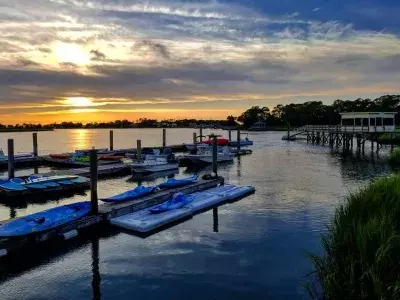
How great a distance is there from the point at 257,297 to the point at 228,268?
238 cm

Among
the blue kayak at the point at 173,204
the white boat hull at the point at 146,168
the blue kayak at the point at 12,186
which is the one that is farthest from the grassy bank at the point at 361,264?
the white boat hull at the point at 146,168

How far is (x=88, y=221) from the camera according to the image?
1939 cm

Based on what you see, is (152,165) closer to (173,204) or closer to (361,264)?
(173,204)

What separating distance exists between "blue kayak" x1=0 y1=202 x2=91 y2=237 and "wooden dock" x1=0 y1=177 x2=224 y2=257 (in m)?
0.24

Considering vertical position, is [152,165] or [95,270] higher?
[152,165]

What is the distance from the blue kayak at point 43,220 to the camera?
16.3 metres

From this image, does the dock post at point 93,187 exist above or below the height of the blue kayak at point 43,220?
above

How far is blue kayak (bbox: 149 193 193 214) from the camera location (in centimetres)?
2159

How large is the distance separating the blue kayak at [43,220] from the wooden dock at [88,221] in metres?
0.24

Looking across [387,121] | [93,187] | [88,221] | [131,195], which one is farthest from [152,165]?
[387,121]

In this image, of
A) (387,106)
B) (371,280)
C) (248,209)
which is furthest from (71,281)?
(387,106)

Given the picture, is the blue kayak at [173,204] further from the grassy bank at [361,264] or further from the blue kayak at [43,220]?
the grassy bank at [361,264]

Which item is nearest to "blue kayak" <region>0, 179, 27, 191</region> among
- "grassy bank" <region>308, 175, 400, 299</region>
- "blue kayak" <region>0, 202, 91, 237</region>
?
"blue kayak" <region>0, 202, 91, 237</region>

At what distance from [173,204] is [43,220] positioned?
7738mm
